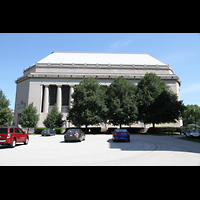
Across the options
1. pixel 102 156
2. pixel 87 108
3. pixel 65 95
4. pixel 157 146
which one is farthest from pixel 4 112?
pixel 157 146

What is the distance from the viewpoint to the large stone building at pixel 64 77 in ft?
182

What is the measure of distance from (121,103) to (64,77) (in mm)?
25400

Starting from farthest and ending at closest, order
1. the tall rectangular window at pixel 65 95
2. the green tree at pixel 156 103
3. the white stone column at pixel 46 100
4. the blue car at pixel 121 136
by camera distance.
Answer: the tall rectangular window at pixel 65 95 < the white stone column at pixel 46 100 < the green tree at pixel 156 103 < the blue car at pixel 121 136

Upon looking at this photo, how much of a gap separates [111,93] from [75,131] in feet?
77.3

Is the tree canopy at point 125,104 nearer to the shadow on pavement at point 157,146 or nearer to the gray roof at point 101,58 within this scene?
the shadow on pavement at point 157,146

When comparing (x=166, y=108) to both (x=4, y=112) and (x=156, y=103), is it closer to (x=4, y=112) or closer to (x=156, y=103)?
(x=156, y=103)

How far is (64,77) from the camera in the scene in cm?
5572

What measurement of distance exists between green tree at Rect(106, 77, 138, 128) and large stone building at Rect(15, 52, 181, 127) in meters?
14.1

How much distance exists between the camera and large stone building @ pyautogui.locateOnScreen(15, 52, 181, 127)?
182 ft

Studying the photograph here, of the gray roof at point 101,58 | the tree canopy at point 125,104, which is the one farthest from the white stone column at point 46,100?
the tree canopy at point 125,104

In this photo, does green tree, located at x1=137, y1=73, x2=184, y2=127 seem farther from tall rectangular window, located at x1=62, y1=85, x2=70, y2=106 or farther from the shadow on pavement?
tall rectangular window, located at x1=62, y1=85, x2=70, y2=106

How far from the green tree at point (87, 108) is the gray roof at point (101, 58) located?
25.4 meters
